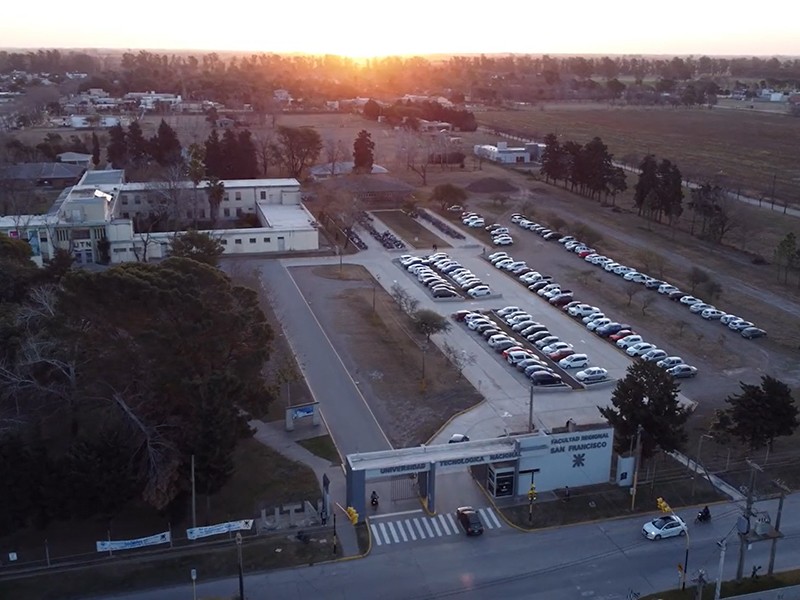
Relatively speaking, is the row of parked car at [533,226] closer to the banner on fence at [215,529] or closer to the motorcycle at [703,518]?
the motorcycle at [703,518]

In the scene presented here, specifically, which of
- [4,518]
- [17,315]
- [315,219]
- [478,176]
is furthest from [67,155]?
[4,518]

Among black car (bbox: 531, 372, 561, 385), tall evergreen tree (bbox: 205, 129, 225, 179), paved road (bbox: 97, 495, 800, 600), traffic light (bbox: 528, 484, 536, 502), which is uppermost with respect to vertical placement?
tall evergreen tree (bbox: 205, 129, 225, 179)

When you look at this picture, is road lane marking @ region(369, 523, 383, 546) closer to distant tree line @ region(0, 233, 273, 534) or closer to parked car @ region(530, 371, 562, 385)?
distant tree line @ region(0, 233, 273, 534)

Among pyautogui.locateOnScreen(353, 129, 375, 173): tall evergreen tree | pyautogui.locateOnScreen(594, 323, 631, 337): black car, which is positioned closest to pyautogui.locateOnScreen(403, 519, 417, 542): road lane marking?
pyautogui.locateOnScreen(594, 323, 631, 337): black car

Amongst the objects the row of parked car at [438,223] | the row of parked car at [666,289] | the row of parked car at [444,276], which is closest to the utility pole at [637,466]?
the row of parked car at [666,289]

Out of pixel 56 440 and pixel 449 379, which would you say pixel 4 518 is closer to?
pixel 56 440

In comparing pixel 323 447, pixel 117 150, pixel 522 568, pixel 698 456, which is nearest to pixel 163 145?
pixel 117 150

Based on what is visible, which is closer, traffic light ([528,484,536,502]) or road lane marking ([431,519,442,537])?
road lane marking ([431,519,442,537])
